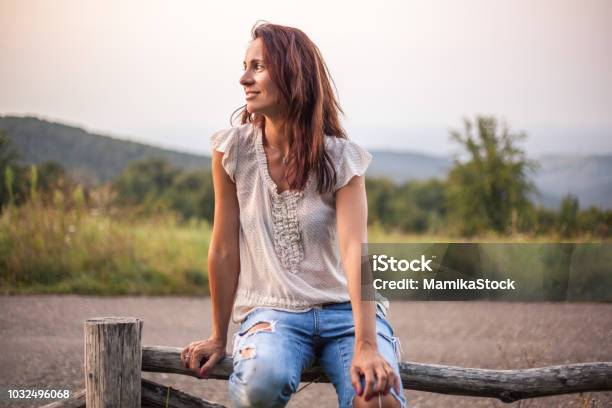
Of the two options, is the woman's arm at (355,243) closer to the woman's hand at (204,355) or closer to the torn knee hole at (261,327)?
the torn knee hole at (261,327)

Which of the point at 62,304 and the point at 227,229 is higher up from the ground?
the point at 227,229

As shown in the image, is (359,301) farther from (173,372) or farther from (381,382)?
(173,372)

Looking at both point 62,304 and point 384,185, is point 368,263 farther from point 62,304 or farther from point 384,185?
point 384,185

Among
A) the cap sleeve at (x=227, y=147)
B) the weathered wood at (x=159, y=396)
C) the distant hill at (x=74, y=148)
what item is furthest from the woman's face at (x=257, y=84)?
the distant hill at (x=74, y=148)

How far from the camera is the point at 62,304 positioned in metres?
7.98

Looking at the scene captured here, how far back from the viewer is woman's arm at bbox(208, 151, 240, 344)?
111 inches

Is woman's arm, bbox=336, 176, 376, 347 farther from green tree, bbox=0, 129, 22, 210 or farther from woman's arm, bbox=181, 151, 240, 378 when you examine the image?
green tree, bbox=0, 129, 22, 210

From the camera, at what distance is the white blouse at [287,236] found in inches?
106

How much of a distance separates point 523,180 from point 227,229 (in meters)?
10.2

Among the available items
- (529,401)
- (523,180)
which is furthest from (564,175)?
(529,401)

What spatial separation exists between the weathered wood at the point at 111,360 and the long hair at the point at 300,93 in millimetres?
795

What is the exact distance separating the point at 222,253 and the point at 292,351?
1.58 ft

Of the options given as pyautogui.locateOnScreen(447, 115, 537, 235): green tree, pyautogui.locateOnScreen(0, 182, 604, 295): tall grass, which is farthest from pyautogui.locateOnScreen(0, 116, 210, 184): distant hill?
pyautogui.locateOnScreen(447, 115, 537, 235): green tree

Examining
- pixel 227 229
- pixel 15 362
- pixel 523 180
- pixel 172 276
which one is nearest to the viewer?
pixel 227 229
